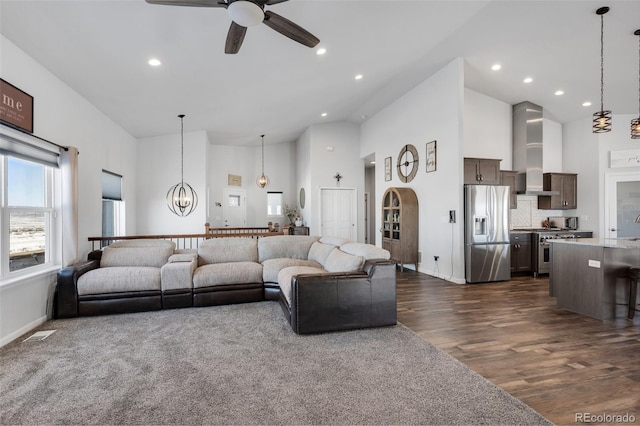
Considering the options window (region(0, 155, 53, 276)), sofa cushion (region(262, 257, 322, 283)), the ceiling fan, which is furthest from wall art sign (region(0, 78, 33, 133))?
sofa cushion (region(262, 257, 322, 283))

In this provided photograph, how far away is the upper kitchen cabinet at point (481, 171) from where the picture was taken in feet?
18.4

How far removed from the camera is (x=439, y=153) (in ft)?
18.8

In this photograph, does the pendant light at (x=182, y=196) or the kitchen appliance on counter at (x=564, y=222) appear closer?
the kitchen appliance on counter at (x=564, y=222)

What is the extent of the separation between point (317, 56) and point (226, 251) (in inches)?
123

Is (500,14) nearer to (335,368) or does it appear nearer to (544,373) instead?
(544,373)

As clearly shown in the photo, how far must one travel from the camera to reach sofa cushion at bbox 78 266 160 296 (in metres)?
3.65

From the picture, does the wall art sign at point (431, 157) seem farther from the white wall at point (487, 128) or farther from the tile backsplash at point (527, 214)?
the tile backsplash at point (527, 214)

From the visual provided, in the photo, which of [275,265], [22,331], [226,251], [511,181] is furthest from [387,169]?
[22,331]

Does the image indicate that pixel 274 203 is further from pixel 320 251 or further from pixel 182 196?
pixel 320 251

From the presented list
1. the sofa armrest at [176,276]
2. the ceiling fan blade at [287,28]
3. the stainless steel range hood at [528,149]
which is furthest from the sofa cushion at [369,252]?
the stainless steel range hood at [528,149]

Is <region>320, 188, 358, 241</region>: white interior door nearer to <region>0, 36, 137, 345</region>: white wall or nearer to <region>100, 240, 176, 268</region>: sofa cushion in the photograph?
<region>100, 240, 176, 268</region>: sofa cushion

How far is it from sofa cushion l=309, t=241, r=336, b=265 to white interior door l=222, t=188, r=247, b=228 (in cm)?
498

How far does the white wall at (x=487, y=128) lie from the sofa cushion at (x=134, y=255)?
18.6 ft

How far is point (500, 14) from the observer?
402 centimetres
